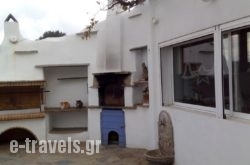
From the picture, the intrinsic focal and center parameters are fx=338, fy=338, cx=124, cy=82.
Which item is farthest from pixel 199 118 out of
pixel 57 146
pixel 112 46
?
pixel 57 146

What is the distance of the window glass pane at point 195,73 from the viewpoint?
12.7ft

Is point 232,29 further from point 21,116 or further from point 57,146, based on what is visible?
point 21,116

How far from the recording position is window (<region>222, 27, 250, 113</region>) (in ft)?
10.3

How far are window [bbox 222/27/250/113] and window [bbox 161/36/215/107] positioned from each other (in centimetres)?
38

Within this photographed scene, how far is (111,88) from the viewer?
289 inches

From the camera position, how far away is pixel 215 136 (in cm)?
353

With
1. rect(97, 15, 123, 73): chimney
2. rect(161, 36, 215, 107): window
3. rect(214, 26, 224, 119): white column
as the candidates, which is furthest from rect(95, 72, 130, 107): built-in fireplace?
rect(214, 26, 224, 119): white column

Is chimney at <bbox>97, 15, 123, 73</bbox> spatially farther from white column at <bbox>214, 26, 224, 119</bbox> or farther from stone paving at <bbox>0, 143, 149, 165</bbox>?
white column at <bbox>214, 26, 224, 119</bbox>

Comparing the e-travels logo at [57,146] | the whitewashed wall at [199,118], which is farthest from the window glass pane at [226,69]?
the e-travels logo at [57,146]

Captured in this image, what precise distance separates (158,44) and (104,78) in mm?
2296

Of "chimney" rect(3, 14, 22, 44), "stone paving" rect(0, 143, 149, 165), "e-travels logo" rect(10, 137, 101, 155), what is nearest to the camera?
"stone paving" rect(0, 143, 149, 165)

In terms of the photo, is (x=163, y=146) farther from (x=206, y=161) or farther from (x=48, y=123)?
(x=48, y=123)

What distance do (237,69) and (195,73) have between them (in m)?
1.12

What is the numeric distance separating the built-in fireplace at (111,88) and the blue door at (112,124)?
21 centimetres
